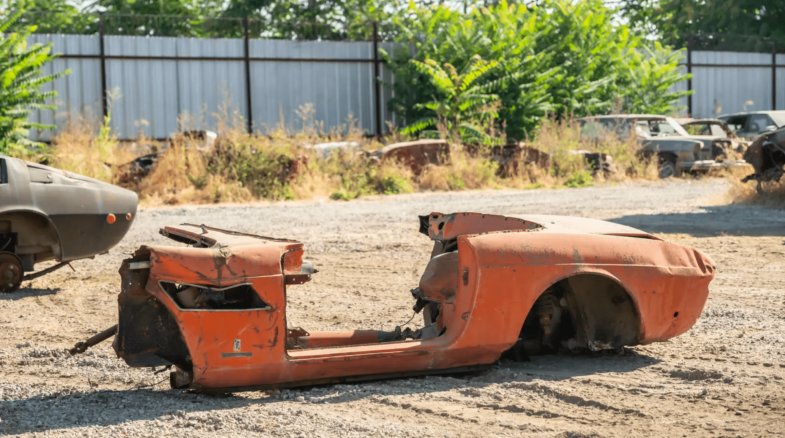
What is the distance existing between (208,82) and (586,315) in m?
19.0

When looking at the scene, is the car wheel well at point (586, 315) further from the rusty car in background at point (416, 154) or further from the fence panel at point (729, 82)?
the fence panel at point (729, 82)

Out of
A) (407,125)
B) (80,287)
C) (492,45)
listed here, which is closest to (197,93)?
(407,125)

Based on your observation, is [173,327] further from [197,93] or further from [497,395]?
[197,93]

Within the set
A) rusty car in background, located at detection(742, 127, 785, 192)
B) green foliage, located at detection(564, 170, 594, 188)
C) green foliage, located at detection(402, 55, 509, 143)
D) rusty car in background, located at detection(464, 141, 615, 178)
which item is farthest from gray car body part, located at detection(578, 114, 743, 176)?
rusty car in background, located at detection(742, 127, 785, 192)

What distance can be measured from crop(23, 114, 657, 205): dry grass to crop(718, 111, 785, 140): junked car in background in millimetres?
5193

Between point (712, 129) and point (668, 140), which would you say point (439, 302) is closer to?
point (668, 140)

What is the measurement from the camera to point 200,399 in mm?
4605

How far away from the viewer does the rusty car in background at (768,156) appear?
13723mm

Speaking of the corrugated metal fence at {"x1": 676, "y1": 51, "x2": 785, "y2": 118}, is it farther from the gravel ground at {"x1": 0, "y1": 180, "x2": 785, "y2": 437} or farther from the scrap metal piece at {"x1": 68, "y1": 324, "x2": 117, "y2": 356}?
the scrap metal piece at {"x1": 68, "y1": 324, "x2": 117, "y2": 356}

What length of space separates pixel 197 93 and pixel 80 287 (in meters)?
14.9

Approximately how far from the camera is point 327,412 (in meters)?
4.33

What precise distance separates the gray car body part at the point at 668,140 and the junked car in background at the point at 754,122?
9.13 feet

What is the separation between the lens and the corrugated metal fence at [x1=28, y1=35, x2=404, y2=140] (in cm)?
2145

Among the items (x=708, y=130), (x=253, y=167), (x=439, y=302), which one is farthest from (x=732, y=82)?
(x=439, y=302)
